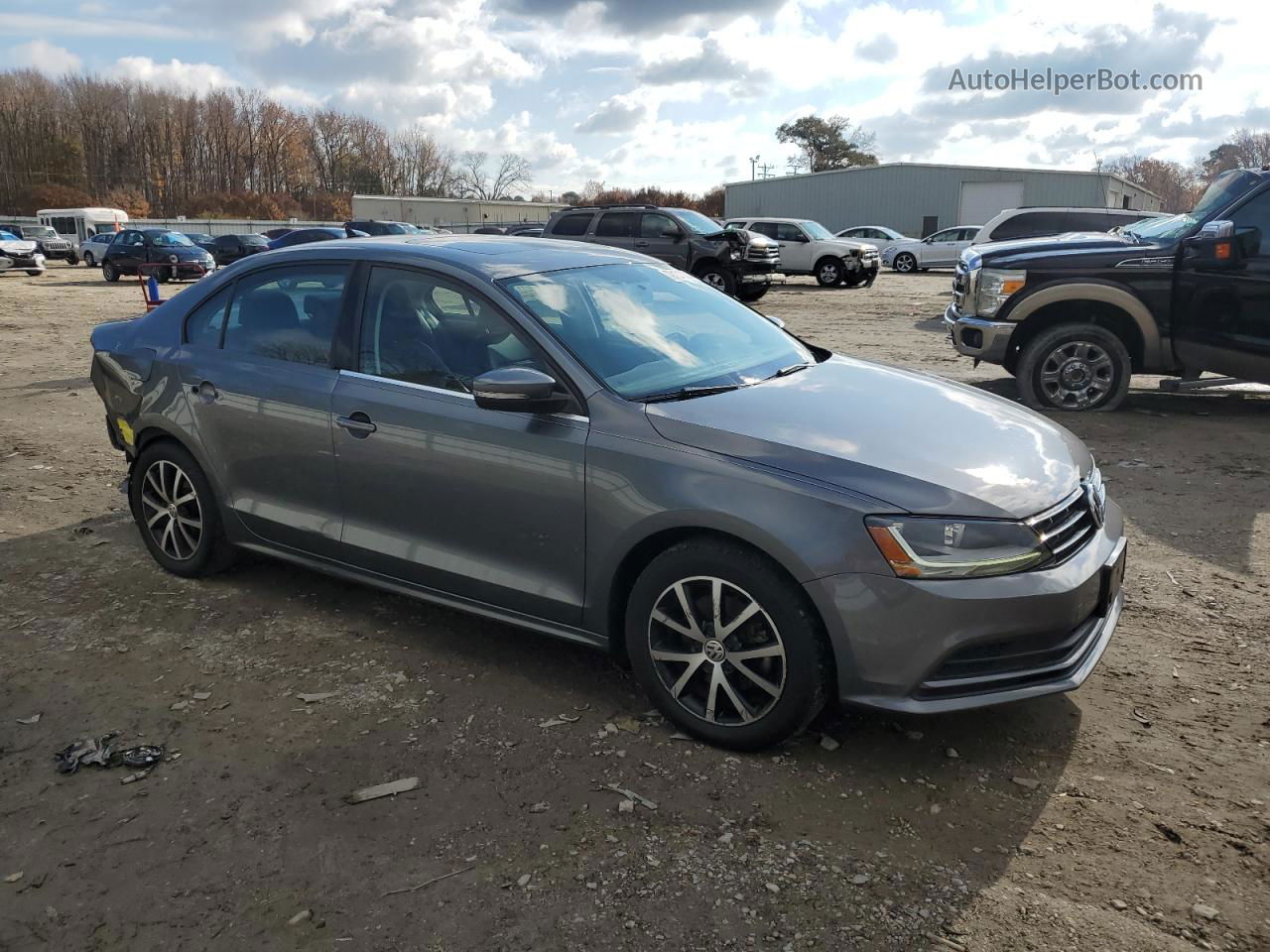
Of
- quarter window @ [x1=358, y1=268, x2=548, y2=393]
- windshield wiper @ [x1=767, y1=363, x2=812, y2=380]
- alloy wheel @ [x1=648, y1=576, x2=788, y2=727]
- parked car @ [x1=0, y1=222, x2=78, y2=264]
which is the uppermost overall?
parked car @ [x1=0, y1=222, x2=78, y2=264]

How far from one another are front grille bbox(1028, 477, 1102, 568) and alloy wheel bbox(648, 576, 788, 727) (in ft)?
2.83

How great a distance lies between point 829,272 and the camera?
25750mm

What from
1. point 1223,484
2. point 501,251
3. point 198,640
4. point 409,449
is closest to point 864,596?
point 409,449

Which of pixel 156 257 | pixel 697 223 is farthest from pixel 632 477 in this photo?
pixel 156 257

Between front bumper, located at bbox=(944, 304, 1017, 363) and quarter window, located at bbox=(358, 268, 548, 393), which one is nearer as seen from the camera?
quarter window, located at bbox=(358, 268, 548, 393)

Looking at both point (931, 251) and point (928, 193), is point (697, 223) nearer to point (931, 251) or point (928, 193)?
point (931, 251)

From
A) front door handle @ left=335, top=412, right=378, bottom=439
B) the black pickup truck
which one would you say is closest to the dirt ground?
front door handle @ left=335, top=412, right=378, bottom=439

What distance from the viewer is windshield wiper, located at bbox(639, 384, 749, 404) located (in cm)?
339

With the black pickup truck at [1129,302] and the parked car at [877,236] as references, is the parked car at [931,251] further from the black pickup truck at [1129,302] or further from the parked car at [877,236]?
the black pickup truck at [1129,302]

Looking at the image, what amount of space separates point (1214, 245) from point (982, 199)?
4589 cm

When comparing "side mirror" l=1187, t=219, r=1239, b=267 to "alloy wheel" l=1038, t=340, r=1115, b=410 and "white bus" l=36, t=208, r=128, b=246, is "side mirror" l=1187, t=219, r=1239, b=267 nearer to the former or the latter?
"alloy wheel" l=1038, t=340, r=1115, b=410

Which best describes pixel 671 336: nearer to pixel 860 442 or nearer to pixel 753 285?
pixel 860 442

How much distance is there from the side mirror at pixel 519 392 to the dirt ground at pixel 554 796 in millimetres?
1085

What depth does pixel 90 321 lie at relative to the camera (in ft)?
56.5
